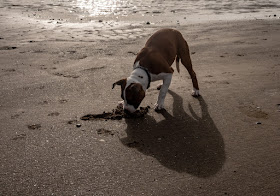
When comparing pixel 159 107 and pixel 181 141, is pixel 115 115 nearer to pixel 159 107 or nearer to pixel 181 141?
pixel 159 107

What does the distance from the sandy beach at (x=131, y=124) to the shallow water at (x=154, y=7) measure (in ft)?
17.7

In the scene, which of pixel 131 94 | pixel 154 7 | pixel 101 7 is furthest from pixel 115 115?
pixel 154 7

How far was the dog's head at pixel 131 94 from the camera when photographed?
3982 mm

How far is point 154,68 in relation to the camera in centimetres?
442

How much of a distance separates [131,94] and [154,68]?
66 cm

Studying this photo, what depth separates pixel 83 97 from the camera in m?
4.87

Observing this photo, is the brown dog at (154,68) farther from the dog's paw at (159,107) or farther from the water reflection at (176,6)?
the water reflection at (176,6)

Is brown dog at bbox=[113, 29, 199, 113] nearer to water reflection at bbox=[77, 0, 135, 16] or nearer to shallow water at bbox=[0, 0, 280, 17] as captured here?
shallow water at bbox=[0, 0, 280, 17]

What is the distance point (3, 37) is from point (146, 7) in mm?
8460

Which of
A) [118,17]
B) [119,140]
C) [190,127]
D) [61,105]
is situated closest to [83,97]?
[61,105]

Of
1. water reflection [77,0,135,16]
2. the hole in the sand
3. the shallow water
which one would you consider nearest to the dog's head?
the hole in the sand

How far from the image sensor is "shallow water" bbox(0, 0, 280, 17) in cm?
1332

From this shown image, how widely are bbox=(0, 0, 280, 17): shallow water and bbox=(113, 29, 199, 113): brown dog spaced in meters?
7.98

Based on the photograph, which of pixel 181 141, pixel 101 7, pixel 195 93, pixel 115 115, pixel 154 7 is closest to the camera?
pixel 181 141
